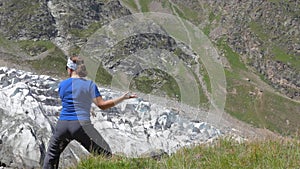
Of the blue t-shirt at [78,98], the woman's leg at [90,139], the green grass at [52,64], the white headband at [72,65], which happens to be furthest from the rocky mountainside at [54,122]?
the green grass at [52,64]

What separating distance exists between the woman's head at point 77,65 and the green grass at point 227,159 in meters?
1.76

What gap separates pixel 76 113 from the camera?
8570 millimetres

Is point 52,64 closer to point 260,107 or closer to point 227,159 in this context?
point 260,107

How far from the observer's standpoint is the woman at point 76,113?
8.48 m

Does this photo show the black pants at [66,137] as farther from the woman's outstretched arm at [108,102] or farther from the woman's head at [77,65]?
the woman's head at [77,65]

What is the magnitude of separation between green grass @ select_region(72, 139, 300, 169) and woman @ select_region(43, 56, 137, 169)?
83 centimetres

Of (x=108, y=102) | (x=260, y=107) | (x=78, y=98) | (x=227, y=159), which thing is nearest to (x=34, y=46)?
(x=260, y=107)

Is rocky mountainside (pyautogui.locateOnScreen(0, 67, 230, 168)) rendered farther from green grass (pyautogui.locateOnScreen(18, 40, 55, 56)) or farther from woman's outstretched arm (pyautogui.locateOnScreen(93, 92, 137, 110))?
green grass (pyautogui.locateOnScreen(18, 40, 55, 56))

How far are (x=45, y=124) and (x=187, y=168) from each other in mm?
5705

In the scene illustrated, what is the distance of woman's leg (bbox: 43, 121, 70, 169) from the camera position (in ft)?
27.8

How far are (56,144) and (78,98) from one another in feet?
3.14

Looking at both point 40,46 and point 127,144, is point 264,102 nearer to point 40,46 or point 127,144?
point 40,46

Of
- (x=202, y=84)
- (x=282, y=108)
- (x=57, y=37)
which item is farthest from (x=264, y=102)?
(x=57, y=37)

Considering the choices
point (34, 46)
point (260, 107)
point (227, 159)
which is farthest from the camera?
point (34, 46)
